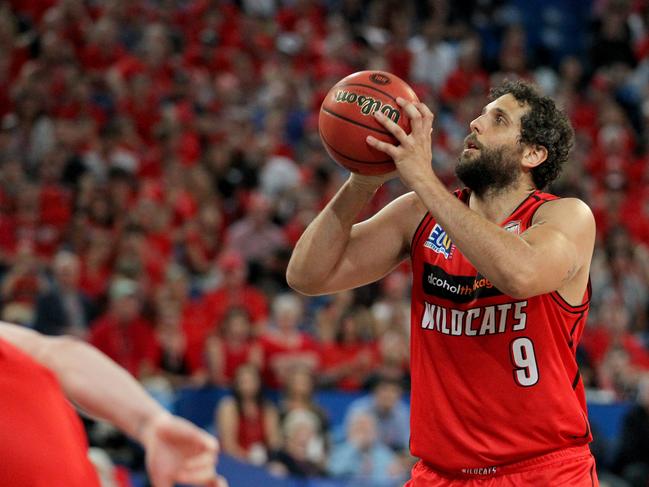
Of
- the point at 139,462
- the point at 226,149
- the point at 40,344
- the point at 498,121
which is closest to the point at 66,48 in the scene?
the point at 226,149

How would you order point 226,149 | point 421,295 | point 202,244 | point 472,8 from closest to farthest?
point 421,295, point 202,244, point 226,149, point 472,8

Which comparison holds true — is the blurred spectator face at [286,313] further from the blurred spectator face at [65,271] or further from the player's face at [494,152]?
the player's face at [494,152]

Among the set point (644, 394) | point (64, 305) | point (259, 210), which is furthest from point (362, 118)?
point (259, 210)

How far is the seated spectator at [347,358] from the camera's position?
27.6 feet

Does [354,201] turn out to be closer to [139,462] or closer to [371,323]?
[139,462]

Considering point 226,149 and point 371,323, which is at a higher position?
point 226,149

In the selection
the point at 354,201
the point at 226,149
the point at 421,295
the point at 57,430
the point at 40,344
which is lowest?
the point at 226,149

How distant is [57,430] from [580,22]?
15.9m

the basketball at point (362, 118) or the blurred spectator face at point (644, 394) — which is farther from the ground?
the basketball at point (362, 118)

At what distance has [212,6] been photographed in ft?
44.7

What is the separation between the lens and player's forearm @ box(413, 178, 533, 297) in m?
3.24

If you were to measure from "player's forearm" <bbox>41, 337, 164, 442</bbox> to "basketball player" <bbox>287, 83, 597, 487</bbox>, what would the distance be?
62.9 inches

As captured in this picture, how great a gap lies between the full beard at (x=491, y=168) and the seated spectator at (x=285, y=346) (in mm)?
4347

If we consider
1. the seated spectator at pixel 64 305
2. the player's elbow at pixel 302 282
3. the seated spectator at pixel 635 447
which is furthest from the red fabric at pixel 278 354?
the player's elbow at pixel 302 282
